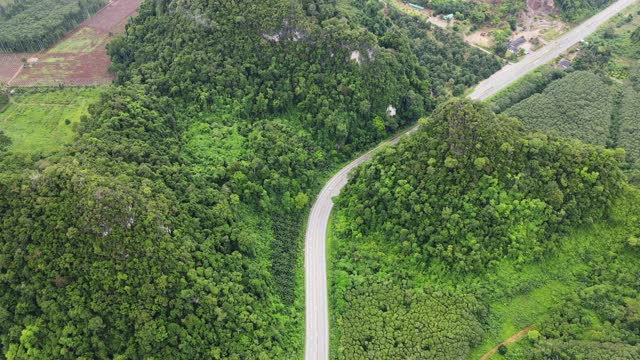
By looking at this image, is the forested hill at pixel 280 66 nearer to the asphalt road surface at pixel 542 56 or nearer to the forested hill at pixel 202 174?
the forested hill at pixel 202 174

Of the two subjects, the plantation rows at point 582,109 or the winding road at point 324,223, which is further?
the plantation rows at point 582,109

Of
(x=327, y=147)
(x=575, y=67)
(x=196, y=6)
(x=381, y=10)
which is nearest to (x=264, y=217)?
(x=327, y=147)

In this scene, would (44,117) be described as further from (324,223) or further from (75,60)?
(324,223)

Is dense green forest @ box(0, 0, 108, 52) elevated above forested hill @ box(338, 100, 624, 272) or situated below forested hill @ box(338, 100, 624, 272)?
above

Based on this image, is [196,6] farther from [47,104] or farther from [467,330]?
[467,330]

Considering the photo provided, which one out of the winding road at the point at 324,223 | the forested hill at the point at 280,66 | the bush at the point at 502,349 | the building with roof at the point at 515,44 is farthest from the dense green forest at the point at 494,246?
the building with roof at the point at 515,44

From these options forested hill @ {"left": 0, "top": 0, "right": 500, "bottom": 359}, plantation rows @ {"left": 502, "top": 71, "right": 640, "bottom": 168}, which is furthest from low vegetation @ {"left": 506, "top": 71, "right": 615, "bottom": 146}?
forested hill @ {"left": 0, "top": 0, "right": 500, "bottom": 359}

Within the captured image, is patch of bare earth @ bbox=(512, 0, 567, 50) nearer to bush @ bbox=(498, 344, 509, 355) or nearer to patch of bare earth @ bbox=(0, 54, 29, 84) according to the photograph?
bush @ bbox=(498, 344, 509, 355)

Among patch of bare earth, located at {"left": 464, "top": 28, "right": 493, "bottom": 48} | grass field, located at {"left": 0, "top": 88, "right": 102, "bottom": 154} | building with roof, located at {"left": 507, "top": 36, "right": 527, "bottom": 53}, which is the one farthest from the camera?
patch of bare earth, located at {"left": 464, "top": 28, "right": 493, "bottom": 48}
